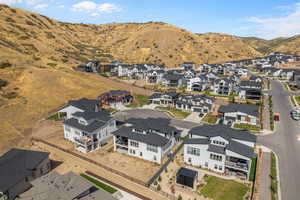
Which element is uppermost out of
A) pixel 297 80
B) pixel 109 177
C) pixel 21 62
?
pixel 21 62

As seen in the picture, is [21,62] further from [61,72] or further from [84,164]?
[84,164]

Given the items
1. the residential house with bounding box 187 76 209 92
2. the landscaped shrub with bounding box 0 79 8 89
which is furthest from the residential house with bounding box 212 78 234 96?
the landscaped shrub with bounding box 0 79 8 89

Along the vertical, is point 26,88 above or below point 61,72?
below

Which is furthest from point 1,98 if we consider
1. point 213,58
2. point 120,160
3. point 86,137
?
point 213,58

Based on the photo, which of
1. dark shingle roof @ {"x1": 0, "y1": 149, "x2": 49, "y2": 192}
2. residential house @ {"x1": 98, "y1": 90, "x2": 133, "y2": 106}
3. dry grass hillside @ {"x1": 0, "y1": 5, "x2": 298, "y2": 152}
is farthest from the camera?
residential house @ {"x1": 98, "y1": 90, "x2": 133, "y2": 106}

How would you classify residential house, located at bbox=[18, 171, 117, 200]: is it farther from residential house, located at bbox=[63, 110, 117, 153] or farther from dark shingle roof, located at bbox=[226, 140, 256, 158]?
dark shingle roof, located at bbox=[226, 140, 256, 158]

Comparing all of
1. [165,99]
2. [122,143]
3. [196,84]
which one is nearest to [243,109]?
[165,99]

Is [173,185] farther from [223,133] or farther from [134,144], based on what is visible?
[223,133]
